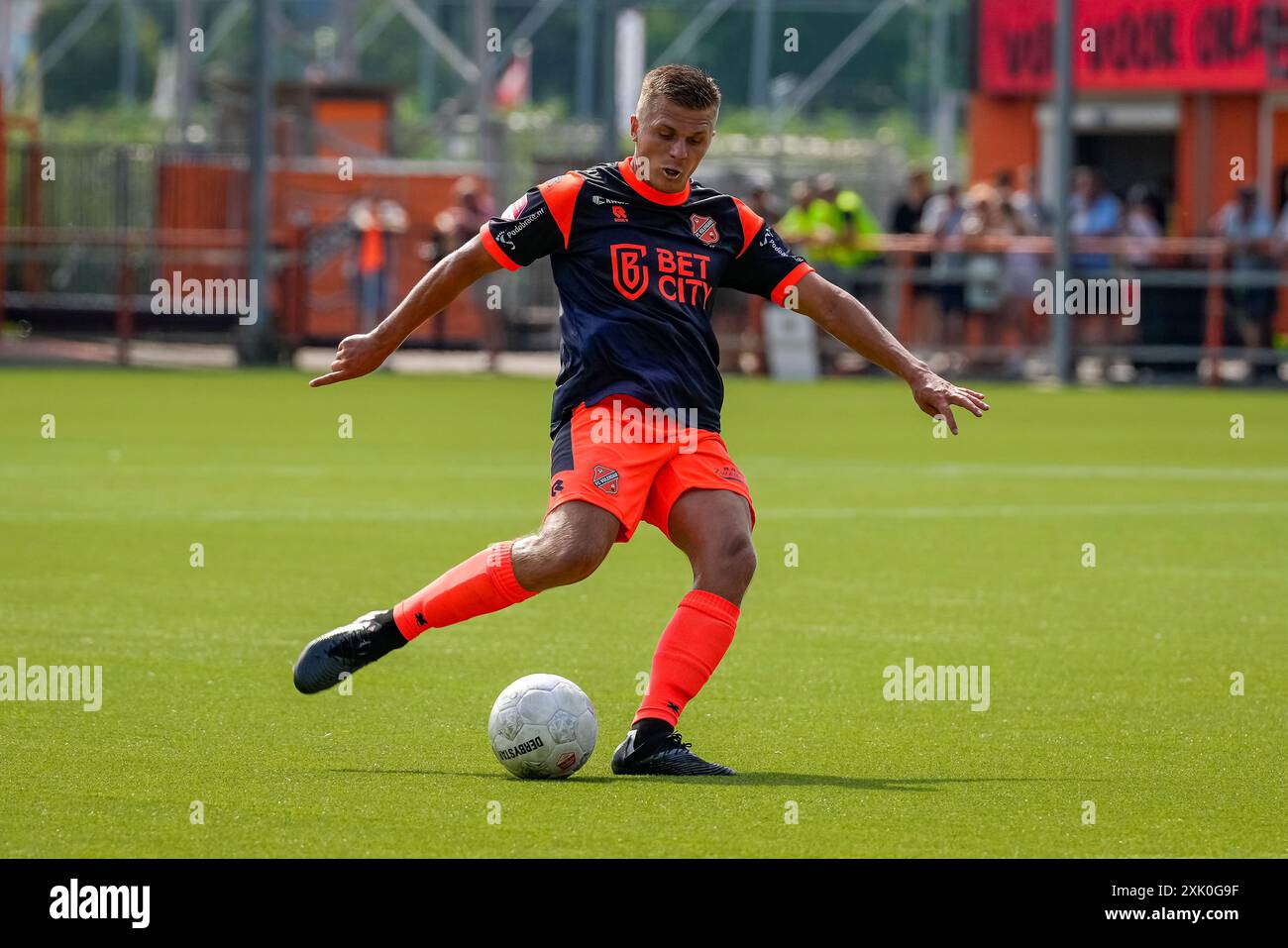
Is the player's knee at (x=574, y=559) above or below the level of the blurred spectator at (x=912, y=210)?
below

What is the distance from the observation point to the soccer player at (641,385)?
670 cm

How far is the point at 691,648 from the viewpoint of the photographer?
22.2ft

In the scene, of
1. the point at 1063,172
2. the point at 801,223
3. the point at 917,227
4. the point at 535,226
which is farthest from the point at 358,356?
the point at 917,227

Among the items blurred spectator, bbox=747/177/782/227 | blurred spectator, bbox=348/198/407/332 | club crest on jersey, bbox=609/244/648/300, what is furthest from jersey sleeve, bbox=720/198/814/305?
blurred spectator, bbox=348/198/407/332

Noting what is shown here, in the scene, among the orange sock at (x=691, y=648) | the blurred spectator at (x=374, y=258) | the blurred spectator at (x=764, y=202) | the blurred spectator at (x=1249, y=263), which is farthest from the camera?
the blurred spectator at (x=374, y=258)

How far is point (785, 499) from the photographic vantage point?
14.9 metres

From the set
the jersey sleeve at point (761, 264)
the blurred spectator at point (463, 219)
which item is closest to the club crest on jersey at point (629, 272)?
the jersey sleeve at point (761, 264)

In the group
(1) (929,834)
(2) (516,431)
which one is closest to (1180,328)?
(2) (516,431)

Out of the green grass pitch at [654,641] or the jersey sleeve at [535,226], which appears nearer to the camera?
the green grass pitch at [654,641]

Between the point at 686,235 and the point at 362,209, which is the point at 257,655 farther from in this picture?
the point at 362,209

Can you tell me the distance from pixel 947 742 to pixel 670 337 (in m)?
1.56

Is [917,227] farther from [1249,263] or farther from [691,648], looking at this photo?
[691,648]

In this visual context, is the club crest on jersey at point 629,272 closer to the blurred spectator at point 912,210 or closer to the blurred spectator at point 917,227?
the blurred spectator at point 917,227

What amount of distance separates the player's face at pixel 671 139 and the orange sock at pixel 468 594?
3.86 ft
